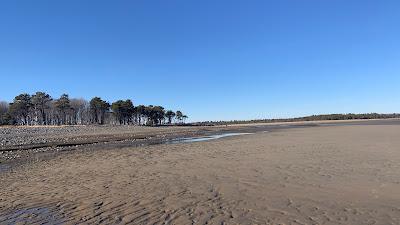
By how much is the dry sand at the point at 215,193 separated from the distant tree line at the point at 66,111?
11677 centimetres

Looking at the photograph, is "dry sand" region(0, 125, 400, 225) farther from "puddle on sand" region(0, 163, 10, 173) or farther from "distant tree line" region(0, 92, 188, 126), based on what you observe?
"distant tree line" region(0, 92, 188, 126)

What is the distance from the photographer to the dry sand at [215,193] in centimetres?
803

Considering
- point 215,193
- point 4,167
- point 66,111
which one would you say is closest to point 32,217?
point 215,193

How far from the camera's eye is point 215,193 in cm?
1051

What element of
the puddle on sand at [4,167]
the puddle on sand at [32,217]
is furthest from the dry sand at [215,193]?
the puddle on sand at [4,167]

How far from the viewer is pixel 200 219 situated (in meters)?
7.85

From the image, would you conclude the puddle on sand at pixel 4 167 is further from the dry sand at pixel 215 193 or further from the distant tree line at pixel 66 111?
the distant tree line at pixel 66 111

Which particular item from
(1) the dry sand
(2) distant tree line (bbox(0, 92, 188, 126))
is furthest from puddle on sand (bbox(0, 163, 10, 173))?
(2) distant tree line (bbox(0, 92, 188, 126))

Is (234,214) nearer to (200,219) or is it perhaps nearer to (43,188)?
(200,219)

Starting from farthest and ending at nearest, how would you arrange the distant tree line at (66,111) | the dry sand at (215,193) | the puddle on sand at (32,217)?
the distant tree line at (66,111) < the puddle on sand at (32,217) < the dry sand at (215,193)

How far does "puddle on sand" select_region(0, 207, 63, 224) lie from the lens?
8.25m

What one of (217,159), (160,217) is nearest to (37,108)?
(217,159)

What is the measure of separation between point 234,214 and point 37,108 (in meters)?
130

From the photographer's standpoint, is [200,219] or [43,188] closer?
[200,219]
